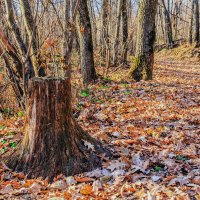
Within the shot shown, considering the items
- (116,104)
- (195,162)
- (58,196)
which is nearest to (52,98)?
(58,196)

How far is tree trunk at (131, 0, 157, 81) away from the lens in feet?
30.3

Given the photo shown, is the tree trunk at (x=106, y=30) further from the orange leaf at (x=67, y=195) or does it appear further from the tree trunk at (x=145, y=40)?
the orange leaf at (x=67, y=195)

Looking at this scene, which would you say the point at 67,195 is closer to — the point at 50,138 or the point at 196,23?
the point at 50,138

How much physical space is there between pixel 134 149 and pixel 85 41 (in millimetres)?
6168

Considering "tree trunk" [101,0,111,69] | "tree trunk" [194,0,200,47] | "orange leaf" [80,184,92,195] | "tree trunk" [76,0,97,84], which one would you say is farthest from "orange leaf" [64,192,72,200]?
"tree trunk" [194,0,200,47]

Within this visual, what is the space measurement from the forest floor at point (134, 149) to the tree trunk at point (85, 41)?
206 cm

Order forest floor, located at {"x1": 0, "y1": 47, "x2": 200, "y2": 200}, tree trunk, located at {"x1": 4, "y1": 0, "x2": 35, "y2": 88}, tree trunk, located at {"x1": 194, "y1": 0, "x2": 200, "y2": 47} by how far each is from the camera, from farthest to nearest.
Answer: tree trunk, located at {"x1": 194, "y1": 0, "x2": 200, "y2": 47} → tree trunk, located at {"x1": 4, "y1": 0, "x2": 35, "y2": 88} → forest floor, located at {"x1": 0, "y1": 47, "x2": 200, "y2": 200}

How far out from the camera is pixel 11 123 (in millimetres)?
6148

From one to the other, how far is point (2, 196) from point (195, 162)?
251cm

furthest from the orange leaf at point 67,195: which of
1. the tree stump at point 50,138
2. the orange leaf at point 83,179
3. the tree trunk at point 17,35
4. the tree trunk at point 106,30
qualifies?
the tree trunk at point 106,30

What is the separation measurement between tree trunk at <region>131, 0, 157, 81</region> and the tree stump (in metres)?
6.13

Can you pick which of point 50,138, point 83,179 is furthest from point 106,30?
point 83,179

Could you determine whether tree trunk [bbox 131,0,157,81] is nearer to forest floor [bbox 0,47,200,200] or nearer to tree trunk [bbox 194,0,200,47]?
forest floor [bbox 0,47,200,200]

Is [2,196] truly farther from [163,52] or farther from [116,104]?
[163,52]
